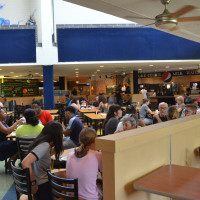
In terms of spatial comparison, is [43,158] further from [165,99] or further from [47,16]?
[165,99]

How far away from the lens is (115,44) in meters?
11.1

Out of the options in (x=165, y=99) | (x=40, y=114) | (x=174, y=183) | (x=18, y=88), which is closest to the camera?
(x=174, y=183)

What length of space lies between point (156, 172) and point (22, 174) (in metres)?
1.43

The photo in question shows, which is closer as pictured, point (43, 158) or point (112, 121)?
point (43, 158)

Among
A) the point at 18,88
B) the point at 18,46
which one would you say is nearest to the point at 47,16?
the point at 18,46

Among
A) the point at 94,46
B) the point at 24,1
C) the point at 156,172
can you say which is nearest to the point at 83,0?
the point at 156,172

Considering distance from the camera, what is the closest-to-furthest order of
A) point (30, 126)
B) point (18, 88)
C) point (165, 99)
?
point (30, 126) < point (165, 99) < point (18, 88)

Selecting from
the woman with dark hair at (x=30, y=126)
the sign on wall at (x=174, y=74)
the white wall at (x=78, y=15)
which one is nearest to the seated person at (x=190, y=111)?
the woman with dark hair at (x=30, y=126)

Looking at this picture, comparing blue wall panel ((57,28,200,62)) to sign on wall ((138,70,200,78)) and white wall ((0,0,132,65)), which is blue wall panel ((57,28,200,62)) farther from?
sign on wall ((138,70,200,78))

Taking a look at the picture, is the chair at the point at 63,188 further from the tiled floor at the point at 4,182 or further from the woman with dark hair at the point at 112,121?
the woman with dark hair at the point at 112,121

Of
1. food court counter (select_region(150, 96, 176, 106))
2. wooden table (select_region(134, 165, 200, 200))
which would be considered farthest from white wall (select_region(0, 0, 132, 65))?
wooden table (select_region(134, 165, 200, 200))

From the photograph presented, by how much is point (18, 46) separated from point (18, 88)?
36.0ft

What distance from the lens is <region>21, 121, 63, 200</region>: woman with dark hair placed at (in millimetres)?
2959

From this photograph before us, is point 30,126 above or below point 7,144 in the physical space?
above
